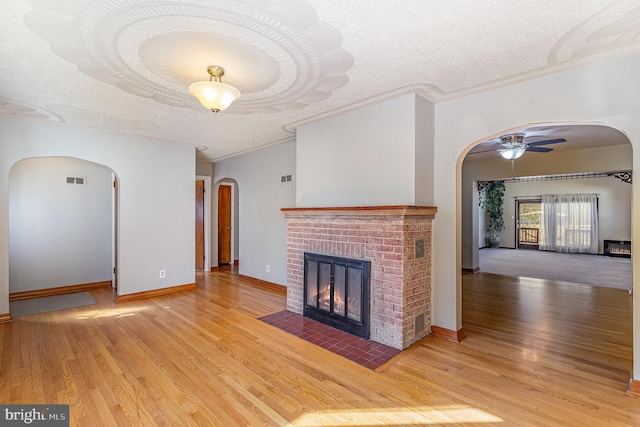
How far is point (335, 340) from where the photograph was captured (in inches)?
129

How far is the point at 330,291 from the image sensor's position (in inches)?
146

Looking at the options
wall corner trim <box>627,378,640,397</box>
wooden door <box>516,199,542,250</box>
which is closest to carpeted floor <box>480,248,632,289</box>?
wooden door <box>516,199,542,250</box>

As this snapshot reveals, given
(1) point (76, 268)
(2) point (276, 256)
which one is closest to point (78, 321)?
(1) point (76, 268)

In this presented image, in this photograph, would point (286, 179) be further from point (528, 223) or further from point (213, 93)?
point (528, 223)

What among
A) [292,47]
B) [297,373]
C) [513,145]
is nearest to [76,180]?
[292,47]

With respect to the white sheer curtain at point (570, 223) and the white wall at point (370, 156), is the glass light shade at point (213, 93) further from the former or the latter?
the white sheer curtain at point (570, 223)

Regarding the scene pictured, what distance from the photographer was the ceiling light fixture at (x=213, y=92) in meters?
2.38

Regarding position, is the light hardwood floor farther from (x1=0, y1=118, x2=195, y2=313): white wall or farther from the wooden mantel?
the wooden mantel

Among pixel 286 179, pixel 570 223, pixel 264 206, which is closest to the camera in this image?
pixel 286 179

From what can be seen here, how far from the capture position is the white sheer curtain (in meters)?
10.3

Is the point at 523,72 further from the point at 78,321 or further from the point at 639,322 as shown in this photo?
the point at 78,321

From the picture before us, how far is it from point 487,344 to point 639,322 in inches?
47.3

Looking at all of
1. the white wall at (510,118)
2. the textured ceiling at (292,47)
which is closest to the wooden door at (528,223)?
the white wall at (510,118)

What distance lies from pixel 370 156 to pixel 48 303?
200 inches
